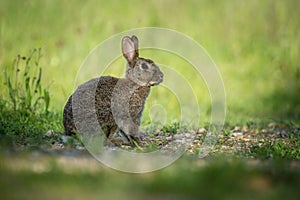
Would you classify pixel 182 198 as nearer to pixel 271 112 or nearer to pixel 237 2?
pixel 271 112

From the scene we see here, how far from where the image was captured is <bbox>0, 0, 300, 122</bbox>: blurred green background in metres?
10.7

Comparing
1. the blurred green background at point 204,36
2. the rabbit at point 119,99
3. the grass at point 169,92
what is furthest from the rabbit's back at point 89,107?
the blurred green background at point 204,36

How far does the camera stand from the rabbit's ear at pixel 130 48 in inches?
267

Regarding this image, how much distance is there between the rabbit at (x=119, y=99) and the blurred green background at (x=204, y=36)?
10.7 feet

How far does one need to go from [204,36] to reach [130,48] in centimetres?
568

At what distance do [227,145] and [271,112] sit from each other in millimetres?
3440

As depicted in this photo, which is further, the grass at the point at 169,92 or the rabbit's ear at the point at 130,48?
the rabbit's ear at the point at 130,48

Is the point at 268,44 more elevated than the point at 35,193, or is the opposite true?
the point at 268,44

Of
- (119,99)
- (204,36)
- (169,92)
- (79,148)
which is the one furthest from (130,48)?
(204,36)

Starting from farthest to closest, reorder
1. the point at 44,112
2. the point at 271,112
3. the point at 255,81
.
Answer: the point at 255,81
the point at 271,112
the point at 44,112

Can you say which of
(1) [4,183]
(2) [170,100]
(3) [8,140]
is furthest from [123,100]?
(2) [170,100]

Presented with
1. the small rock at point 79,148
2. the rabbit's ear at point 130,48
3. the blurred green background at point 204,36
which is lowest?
the small rock at point 79,148

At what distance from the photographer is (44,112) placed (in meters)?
8.00

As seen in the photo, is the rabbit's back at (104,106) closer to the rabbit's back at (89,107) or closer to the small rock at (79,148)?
the rabbit's back at (89,107)
